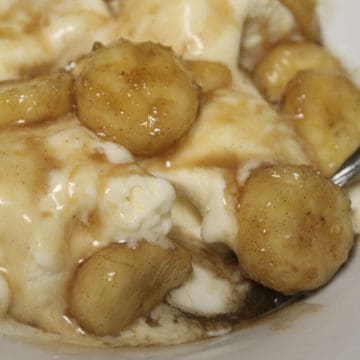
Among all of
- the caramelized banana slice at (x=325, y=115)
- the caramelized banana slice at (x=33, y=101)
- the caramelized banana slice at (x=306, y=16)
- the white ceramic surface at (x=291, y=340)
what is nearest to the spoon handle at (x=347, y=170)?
the caramelized banana slice at (x=325, y=115)

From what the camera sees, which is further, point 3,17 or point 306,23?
point 306,23

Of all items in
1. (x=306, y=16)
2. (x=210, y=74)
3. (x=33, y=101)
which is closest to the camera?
(x=33, y=101)

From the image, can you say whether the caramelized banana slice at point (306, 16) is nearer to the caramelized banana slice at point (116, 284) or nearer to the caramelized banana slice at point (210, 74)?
the caramelized banana slice at point (210, 74)

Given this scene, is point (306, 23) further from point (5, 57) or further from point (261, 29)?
point (5, 57)

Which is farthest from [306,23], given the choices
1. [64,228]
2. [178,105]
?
[64,228]

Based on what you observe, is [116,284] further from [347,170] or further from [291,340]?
[347,170]

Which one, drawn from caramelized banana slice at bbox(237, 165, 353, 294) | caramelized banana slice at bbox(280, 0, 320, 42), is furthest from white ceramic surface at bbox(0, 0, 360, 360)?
caramelized banana slice at bbox(280, 0, 320, 42)

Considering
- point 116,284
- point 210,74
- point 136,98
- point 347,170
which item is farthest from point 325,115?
point 116,284
